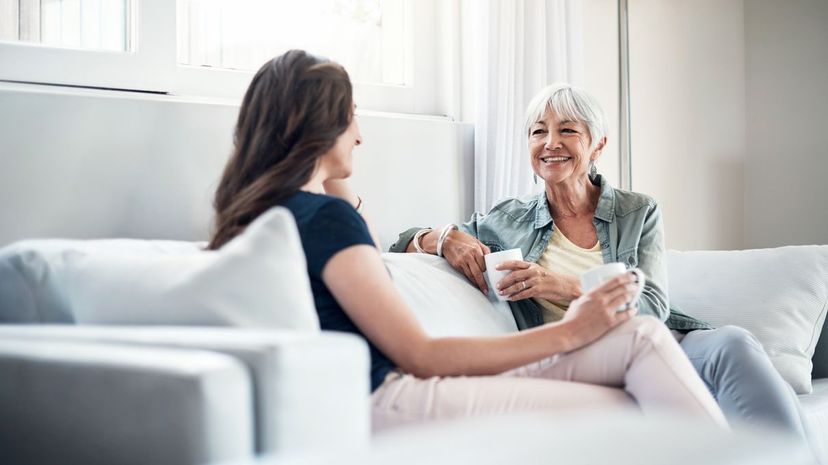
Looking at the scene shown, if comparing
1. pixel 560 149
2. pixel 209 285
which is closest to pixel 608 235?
pixel 560 149

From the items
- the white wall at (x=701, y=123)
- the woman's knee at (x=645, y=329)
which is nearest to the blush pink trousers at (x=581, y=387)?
the woman's knee at (x=645, y=329)

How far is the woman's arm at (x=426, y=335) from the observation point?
1430 mm

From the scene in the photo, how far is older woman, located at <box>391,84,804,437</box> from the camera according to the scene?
206 cm

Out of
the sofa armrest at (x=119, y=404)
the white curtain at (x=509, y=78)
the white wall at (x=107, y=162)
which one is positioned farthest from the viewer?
the white curtain at (x=509, y=78)

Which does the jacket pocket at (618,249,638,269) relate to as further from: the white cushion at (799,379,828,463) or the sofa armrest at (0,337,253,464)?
the sofa armrest at (0,337,253,464)

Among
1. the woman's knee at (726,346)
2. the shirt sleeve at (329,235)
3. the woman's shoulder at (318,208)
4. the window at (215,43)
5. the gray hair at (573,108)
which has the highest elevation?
the window at (215,43)

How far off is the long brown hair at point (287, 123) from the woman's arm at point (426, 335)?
0.24m

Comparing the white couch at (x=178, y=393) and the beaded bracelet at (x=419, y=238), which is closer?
the white couch at (x=178, y=393)

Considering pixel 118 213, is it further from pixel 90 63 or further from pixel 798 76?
pixel 798 76

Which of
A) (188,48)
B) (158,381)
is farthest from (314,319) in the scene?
(188,48)

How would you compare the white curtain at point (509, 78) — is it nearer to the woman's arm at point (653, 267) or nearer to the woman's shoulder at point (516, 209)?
the woman's shoulder at point (516, 209)

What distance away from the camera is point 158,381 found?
3.18 feet

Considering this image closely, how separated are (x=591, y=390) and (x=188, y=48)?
1504mm

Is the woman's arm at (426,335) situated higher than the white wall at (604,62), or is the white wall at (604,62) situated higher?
the white wall at (604,62)
